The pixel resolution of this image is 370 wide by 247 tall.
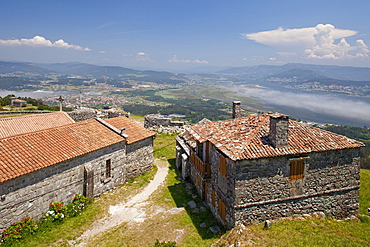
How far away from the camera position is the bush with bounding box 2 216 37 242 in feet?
37.8

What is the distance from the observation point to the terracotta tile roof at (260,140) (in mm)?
12570

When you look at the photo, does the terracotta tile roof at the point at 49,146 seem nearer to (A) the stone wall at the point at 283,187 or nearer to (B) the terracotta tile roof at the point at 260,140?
(B) the terracotta tile roof at the point at 260,140

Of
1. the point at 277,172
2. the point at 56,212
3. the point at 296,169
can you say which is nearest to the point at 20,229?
the point at 56,212

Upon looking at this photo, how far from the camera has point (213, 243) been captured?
12.1 meters

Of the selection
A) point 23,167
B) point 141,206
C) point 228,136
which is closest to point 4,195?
point 23,167

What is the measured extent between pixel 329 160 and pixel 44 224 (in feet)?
50.2

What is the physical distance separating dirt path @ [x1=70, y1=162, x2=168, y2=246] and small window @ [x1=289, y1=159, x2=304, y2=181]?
8.56 meters

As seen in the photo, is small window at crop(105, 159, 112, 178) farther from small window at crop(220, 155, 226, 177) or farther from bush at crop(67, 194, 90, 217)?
small window at crop(220, 155, 226, 177)

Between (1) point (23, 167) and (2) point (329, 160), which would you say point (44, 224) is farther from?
(2) point (329, 160)

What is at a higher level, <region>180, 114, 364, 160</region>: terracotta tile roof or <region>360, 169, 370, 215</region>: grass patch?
<region>180, 114, 364, 160</region>: terracotta tile roof

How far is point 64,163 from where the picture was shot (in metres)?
14.5

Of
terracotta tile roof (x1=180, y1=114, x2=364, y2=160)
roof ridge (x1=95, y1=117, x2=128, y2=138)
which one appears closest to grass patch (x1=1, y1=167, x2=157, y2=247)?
roof ridge (x1=95, y1=117, x2=128, y2=138)

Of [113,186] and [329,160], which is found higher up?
[329,160]

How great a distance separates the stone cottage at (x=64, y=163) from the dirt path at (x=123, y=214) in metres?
2.17
